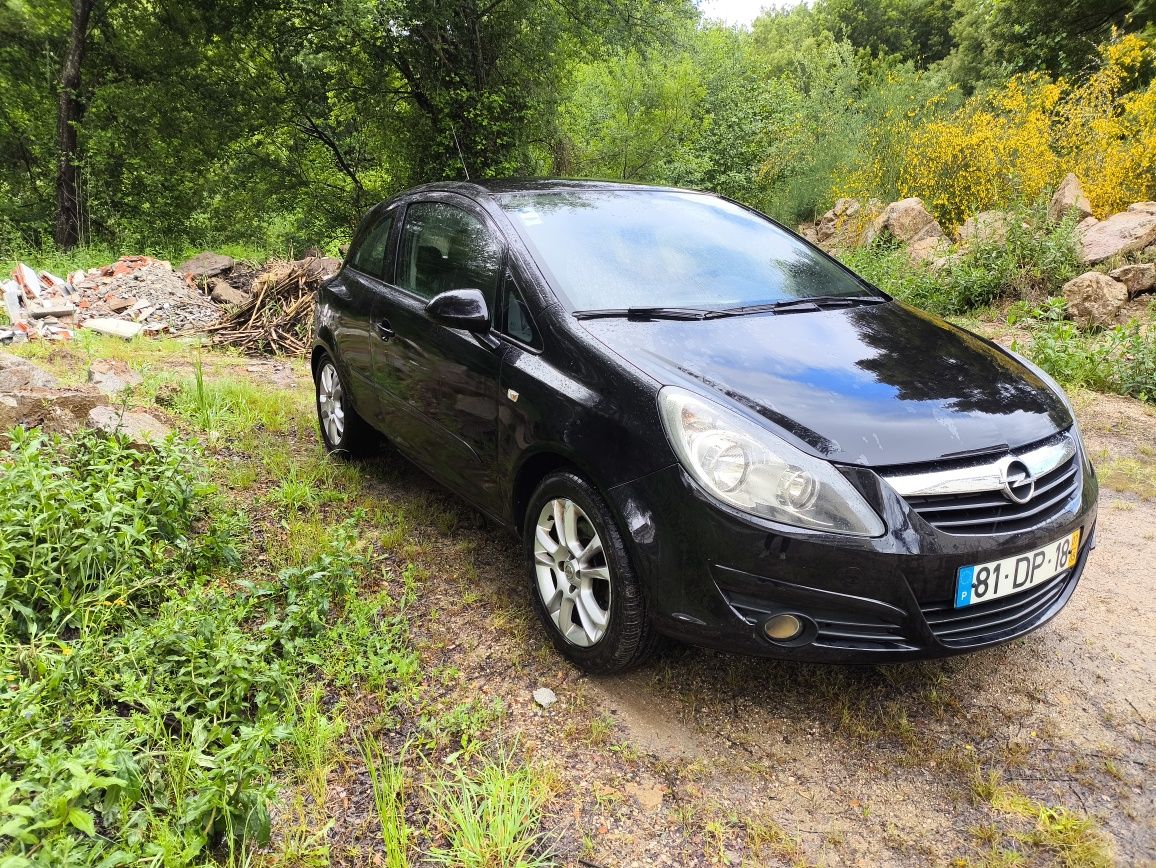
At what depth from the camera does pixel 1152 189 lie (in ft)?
26.5

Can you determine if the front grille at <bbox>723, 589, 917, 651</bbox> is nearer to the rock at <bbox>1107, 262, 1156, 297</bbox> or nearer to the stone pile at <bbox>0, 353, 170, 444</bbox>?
the stone pile at <bbox>0, 353, 170, 444</bbox>

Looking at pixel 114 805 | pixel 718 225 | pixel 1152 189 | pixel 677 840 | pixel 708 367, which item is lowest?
pixel 677 840

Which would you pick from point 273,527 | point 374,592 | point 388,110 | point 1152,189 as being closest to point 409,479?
point 273,527

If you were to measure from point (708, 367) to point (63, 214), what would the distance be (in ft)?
55.5

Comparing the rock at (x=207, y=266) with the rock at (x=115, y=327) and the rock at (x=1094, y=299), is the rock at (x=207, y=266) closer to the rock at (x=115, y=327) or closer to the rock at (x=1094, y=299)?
the rock at (x=115, y=327)

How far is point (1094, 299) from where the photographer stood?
6.41 m

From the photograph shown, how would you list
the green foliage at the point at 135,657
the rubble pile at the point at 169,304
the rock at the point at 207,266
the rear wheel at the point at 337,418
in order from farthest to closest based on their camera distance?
the rock at the point at 207,266 < the rubble pile at the point at 169,304 < the rear wheel at the point at 337,418 < the green foliage at the point at 135,657

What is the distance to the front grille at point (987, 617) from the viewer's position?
77.2 inches

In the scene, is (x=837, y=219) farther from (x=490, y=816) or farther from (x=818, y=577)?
(x=490, y=816)

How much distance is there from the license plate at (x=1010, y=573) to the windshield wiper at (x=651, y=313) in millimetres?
1189

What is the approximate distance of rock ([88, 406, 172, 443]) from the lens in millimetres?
3470

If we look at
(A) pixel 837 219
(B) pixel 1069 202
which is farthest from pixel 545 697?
(A) pixel 837 219

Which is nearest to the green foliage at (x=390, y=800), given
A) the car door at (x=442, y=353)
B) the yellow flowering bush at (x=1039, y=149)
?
the car door at (x=442, y=353)

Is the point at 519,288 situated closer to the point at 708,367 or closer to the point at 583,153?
the point at 708,367
